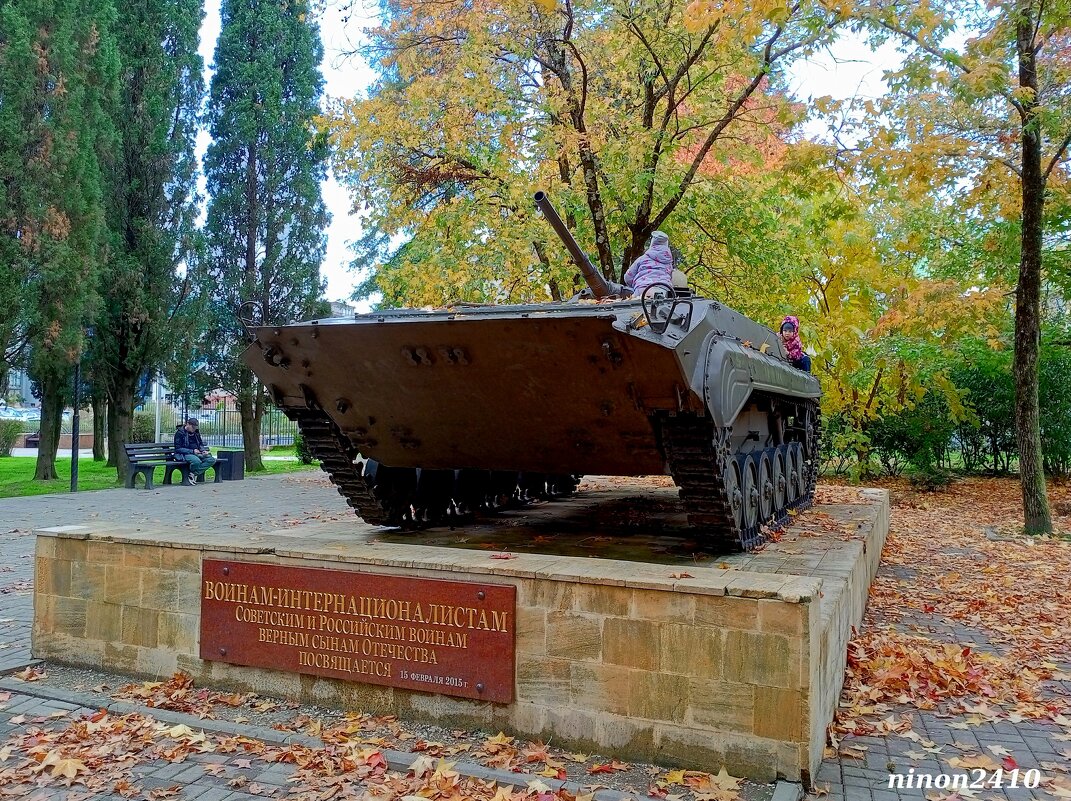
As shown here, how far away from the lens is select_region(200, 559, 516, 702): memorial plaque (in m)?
4.28

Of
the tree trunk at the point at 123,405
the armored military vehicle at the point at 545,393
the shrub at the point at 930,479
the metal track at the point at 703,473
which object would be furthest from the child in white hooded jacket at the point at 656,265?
the tree trunk at the point at 123,405

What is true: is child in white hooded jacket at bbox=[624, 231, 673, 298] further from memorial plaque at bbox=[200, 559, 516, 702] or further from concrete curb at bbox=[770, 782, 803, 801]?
concrete curb at bbox=[770, 782, 803, 801]

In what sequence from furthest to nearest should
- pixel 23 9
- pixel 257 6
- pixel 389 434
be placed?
1. pixel 257 6
2. pixel 23 9
3. pixel 389 434

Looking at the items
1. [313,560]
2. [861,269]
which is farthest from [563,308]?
[861,269]

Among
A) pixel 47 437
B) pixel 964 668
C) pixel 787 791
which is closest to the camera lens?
pixel 787 791

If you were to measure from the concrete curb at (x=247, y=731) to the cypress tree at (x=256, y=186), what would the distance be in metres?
17.1

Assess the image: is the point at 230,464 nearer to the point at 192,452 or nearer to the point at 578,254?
the point at 192,452

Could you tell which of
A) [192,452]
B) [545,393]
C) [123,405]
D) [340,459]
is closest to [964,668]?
[545,393]

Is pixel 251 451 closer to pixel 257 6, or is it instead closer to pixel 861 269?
pixel 257 6

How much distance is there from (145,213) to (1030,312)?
1734 centimetres

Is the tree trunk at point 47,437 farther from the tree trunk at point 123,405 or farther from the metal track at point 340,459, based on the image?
the metal track at point 340,459

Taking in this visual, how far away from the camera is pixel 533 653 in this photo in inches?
165

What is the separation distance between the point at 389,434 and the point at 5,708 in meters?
3.23

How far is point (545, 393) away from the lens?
6.10 meters
